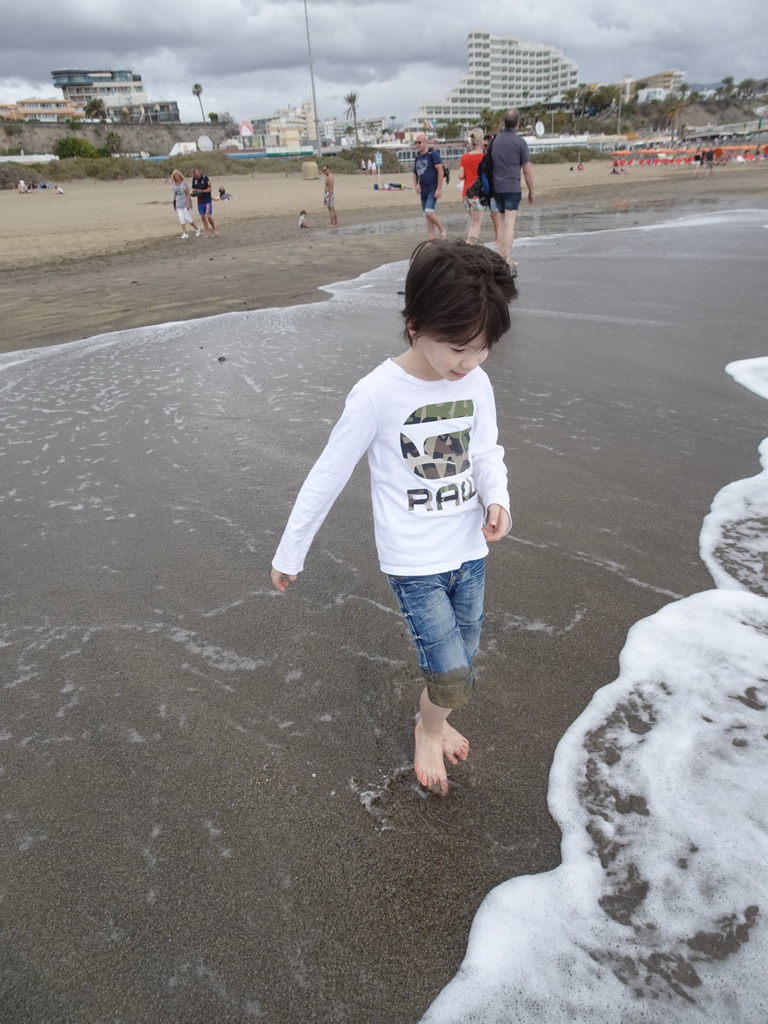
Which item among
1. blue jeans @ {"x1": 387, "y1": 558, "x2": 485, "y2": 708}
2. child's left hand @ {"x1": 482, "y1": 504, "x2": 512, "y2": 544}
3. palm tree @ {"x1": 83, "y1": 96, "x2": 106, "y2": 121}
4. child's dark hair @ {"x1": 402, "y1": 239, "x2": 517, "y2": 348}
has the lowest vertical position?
blue jeans @ {"x1": 387, "y1": 558, "x2": 485, "y2": 708}

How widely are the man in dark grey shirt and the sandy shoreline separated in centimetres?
299

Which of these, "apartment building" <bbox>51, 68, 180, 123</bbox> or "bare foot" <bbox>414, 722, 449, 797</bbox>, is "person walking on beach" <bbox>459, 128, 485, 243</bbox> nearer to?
"bare foot" <bbox>414, 722, 449, 797</bbox>

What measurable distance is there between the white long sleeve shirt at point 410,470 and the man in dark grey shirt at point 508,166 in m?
8.36

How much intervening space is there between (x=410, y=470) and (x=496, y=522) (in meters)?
0.29

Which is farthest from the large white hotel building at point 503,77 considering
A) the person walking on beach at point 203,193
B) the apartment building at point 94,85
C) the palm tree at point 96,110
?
the person walking on beach at point 203,193

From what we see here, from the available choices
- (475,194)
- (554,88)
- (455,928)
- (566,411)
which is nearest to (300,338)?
(566,411)

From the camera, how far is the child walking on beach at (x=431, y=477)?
1727 mm

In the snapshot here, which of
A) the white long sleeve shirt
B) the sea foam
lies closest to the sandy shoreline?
the white long sleeve shirt

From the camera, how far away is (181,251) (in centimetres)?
1550

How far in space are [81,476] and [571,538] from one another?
318 centimetres

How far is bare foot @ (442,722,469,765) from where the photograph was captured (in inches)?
84.4

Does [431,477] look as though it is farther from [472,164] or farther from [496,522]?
[472,164]

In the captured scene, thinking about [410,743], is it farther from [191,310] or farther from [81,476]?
[191,310]

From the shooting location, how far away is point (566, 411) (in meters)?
4.87
